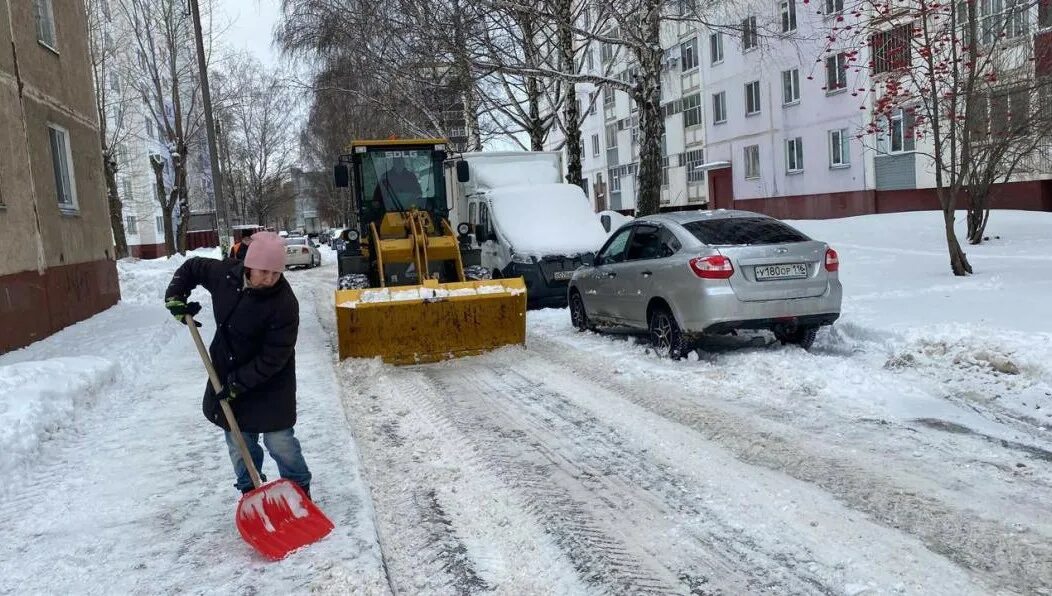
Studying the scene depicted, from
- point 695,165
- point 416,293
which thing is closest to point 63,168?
point 416,293

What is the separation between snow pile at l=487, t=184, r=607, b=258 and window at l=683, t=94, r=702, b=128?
24480 mm

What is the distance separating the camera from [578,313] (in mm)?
11242

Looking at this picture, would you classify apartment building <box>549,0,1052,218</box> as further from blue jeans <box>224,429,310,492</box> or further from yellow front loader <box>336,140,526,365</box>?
blue jeans <box>224,429,310,492</box>

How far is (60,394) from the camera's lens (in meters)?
6.91

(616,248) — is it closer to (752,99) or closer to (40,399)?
(40,399)

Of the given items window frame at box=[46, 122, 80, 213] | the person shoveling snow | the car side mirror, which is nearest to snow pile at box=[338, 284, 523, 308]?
the car side mirror

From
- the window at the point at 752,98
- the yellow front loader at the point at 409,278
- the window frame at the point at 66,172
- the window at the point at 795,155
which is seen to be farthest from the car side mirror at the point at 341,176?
the window at the point at 752,98

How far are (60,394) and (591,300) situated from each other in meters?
6.19

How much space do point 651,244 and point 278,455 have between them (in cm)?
583

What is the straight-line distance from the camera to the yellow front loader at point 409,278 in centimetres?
915

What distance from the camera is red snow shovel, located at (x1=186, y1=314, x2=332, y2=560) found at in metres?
4.02

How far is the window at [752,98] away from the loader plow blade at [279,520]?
32.3 metres

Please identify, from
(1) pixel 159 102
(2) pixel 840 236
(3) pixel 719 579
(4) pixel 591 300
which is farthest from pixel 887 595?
(1) pixel 159 102

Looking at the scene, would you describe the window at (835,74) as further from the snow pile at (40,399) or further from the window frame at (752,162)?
the snow pile at (40,399)
